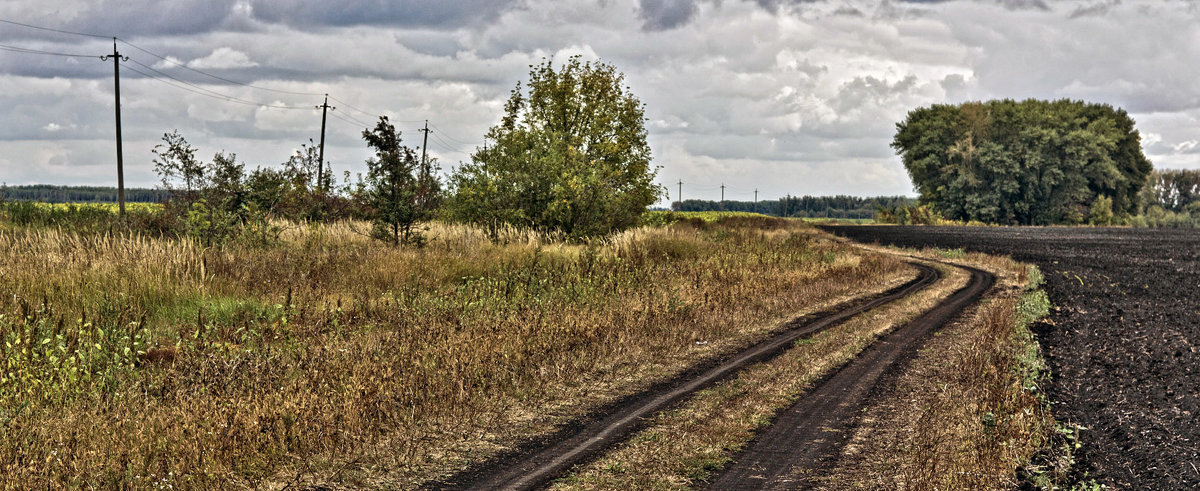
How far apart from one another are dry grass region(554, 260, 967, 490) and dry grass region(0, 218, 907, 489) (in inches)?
41.8

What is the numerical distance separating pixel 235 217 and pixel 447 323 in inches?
284

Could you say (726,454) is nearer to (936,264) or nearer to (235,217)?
(235,217)

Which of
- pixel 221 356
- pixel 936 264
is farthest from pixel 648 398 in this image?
pixel 936 264

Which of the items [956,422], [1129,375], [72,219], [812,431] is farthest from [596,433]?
[72,219]

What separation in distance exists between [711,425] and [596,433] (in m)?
1.18

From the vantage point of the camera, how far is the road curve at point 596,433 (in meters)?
6.25

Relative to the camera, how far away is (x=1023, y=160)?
81188 mm

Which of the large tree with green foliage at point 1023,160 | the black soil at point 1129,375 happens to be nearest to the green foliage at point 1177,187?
the large tree with green foliage at point 1023,160

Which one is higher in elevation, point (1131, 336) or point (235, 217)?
point (235, 217)

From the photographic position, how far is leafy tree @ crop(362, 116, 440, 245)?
16.8 m

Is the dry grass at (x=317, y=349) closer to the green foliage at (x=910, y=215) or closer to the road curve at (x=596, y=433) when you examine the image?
the road curve at (x=596, y=433)

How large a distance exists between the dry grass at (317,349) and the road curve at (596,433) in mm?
326

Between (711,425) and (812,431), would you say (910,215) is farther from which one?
(711,425)

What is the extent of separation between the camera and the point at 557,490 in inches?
235
